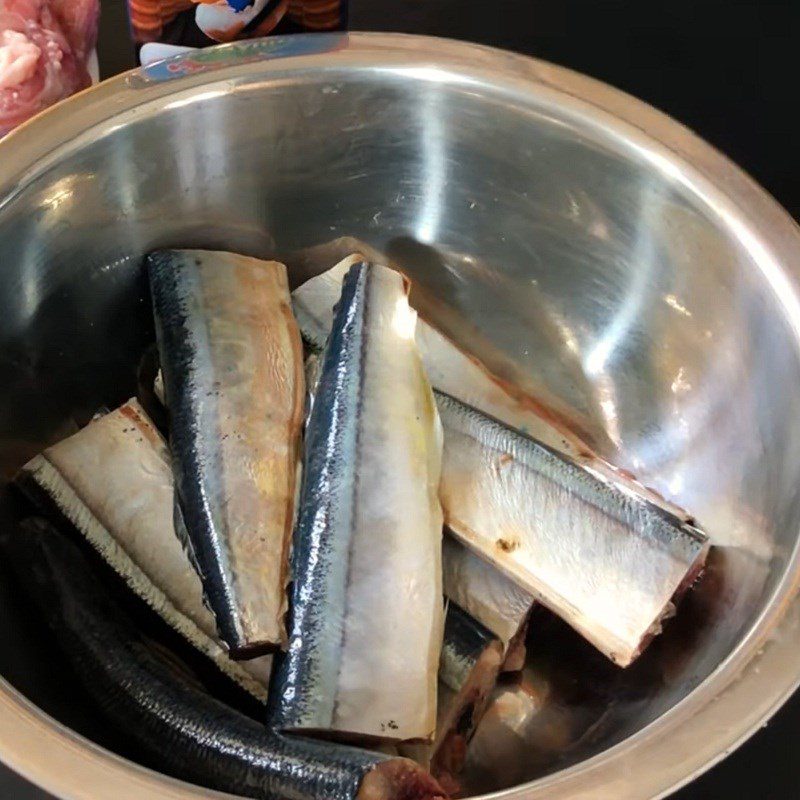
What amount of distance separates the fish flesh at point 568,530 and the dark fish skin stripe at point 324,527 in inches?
4.2

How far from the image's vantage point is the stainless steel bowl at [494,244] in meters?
0.79

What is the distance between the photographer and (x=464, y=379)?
0.93m

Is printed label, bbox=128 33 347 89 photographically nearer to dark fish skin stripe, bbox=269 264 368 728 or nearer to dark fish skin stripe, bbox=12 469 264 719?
dark fish skin stripe, bbox=269 264 368 728

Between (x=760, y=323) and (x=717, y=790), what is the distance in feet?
1.23

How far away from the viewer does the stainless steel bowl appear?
786 mm

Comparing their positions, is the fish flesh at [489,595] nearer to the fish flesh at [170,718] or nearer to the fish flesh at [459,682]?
the fish flesh at [459,682]

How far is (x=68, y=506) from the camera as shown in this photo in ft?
2.61

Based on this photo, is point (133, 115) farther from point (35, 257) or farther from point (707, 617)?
point (707, 617)

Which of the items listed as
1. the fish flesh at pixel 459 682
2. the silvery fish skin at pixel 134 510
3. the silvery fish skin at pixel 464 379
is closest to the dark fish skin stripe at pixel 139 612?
the silvery fish skin at pixel 134 510

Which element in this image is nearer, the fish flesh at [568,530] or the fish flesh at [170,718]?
the fish flesh at [170,718]

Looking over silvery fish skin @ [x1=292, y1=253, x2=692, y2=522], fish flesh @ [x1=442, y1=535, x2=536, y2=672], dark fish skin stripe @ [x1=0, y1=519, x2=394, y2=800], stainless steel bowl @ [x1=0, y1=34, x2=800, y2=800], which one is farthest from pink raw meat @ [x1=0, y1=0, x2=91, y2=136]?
fish flesh @ [x1=442, y1=535, x2=536, y2=672]

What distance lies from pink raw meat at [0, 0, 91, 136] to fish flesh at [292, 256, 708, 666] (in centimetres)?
49

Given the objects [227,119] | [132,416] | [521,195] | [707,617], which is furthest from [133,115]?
[707,617]

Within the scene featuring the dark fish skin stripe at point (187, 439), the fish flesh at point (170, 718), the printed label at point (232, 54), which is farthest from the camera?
the printed label at point (232, 54)
